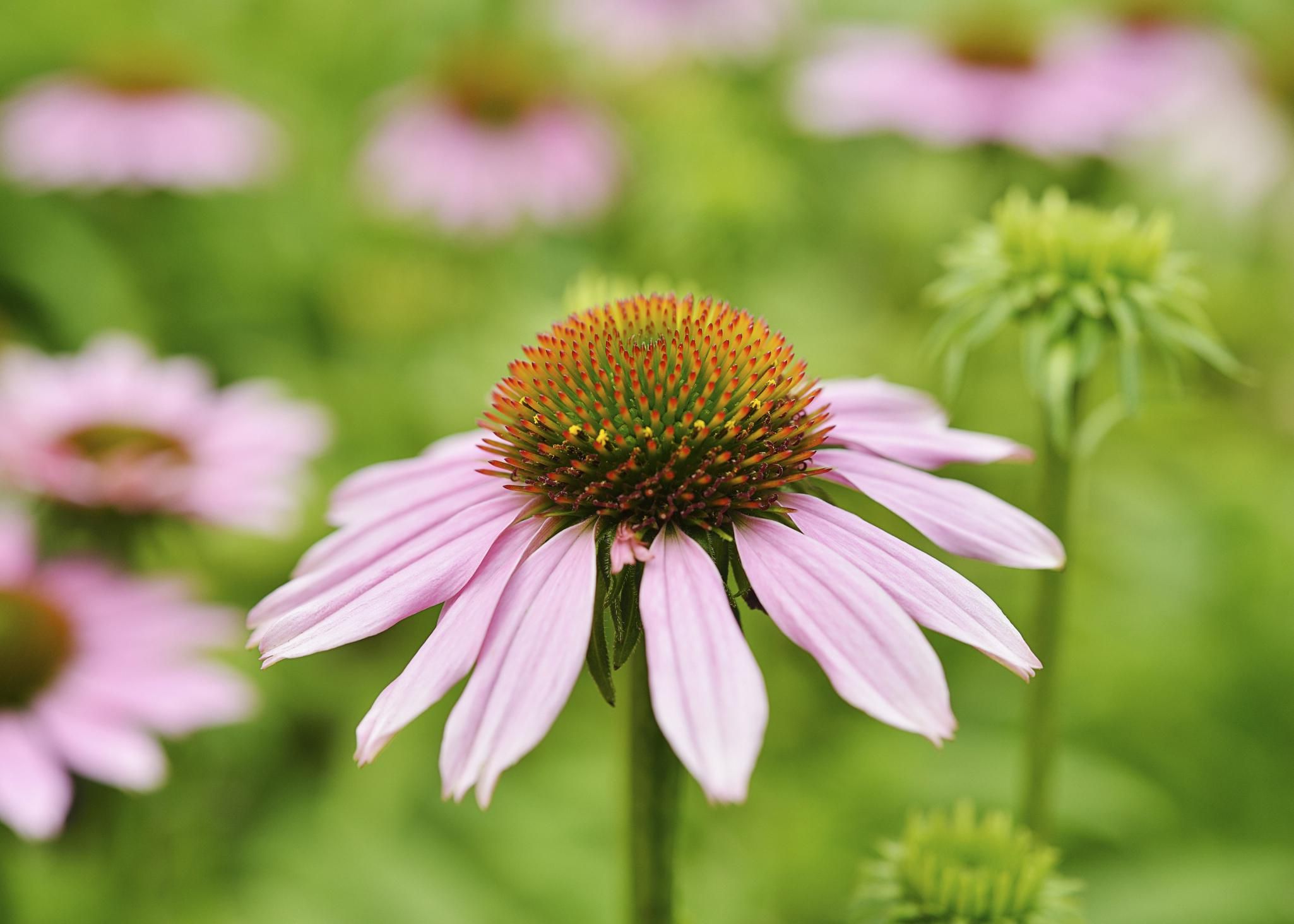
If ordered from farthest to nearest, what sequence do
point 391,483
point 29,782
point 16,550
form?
1. point 16,550
2. point 29,782
3. point 391,483

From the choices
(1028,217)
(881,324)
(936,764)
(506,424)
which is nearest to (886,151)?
(881,324)

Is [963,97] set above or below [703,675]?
above

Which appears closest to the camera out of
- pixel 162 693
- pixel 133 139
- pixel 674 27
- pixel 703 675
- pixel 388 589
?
pixel 703 675

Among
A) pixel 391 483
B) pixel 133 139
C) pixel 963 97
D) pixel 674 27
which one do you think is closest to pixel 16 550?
pixel 391 483

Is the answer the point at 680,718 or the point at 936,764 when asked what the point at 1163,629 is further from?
the point at 680,718

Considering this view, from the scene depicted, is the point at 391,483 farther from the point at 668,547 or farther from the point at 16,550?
the point at 16,550

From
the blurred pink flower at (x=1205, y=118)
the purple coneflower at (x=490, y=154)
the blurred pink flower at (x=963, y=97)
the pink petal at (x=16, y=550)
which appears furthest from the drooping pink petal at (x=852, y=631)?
the blurred pink flower at (x=1205, y=118)

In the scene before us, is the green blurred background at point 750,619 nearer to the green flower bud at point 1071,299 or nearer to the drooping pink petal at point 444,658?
the green flower bud at point 1071,299
